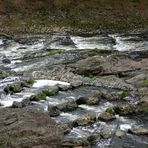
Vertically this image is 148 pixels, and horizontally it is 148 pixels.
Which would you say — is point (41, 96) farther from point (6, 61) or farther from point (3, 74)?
point (6, 61)

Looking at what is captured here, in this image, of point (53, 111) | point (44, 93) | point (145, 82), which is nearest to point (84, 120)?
point (53, 111)

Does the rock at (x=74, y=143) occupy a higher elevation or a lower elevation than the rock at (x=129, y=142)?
higher

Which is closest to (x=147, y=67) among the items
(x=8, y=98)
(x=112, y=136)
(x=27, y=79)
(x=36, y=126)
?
(x=27, y=79)

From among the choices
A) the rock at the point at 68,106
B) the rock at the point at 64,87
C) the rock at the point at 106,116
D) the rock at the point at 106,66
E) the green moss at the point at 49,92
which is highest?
the rock at the point at 106,116

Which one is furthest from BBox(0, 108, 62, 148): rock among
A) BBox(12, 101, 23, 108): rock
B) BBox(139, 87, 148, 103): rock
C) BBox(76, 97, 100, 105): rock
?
BBox(139, 87, 148, 103): rock

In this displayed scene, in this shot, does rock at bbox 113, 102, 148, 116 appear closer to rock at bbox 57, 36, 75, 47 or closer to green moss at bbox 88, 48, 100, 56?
green moss at bbox 88, 48, 100, 56

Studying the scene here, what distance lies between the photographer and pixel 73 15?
5816 cm

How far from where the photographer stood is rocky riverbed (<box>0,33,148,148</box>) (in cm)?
1838

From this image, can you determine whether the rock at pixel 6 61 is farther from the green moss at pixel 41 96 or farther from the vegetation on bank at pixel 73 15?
the vegetation on bank at pixel 73 15

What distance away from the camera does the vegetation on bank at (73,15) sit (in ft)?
179

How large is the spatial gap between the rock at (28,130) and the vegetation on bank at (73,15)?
34.6 m

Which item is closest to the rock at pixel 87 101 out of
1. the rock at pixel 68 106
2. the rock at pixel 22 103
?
the rock at pixel 68 106

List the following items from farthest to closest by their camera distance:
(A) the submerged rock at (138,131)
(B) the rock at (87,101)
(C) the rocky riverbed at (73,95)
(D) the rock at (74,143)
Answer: (B) the rock at (87,101) → (A) the submerged rock at (138,131) → (C) the rocky riverbed at (73,95) → (D) the rock at (74,143)

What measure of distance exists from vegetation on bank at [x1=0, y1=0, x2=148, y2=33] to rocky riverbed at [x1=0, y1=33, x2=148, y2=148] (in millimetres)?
9316
